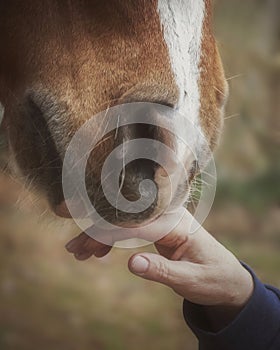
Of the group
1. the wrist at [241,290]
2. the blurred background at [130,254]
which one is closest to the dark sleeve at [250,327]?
the wrist at [241,290]

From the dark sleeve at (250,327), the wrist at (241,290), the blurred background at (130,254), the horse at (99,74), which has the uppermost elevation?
the horse at (99,74)

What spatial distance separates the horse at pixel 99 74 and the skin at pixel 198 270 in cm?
3

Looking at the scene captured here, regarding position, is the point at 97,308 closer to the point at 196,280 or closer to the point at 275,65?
the point at 275,65

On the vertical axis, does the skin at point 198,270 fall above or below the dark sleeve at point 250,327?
above

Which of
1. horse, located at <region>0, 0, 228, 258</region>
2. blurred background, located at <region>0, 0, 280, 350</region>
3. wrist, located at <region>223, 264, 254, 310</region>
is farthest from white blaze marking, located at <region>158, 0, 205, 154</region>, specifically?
blurred background, located at <region>0, 0, 280, 350</region>

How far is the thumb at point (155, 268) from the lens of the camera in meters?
0.54

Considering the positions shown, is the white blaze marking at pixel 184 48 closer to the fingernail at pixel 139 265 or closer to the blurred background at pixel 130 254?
the fingernail at pixel 139 265

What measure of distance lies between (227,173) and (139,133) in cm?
161

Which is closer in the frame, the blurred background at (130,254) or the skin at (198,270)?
the skin at (198,270)

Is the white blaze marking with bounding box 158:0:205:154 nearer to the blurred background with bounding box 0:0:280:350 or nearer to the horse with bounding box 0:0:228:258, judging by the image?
the horse with bounding box 0:0:228:258

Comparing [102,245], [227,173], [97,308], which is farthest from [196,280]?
[227,173]

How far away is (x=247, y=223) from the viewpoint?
218 cm

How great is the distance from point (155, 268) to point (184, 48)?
0.15m

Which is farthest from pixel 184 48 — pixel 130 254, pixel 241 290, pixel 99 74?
pixel 130 254
